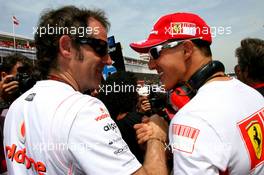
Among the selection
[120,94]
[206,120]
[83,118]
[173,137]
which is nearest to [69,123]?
[83,118]

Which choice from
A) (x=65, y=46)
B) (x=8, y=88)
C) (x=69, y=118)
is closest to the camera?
(x=69, y=118)

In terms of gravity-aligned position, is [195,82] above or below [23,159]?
above

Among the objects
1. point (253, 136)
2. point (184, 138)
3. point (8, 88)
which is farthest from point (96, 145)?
point (8, 88)

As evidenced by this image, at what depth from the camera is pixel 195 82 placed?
1770mm

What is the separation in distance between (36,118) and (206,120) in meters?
0.91

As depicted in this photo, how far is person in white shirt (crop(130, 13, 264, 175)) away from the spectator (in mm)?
1520

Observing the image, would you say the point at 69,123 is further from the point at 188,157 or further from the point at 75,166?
the point at 188,157

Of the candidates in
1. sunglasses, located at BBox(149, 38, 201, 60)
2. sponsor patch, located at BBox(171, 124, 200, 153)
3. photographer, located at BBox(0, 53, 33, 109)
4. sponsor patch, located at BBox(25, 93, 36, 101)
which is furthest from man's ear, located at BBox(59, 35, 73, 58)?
photographer, located at BBox(0, 53, 33, 109)

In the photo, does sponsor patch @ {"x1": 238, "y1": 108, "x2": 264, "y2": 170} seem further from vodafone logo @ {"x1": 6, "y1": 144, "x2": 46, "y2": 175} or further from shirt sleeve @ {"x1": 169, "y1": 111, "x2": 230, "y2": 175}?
vodafone logo @ {"x1": 6, "y1": 144, "x2": 46, "y2": 175}

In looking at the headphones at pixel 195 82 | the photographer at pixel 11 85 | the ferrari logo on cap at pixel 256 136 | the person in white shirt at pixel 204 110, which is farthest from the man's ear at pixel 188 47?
the photographer at pixel 11 85

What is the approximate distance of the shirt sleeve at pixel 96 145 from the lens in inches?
51.5

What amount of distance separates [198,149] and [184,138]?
0.09 m

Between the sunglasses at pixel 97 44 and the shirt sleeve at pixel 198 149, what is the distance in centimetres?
79

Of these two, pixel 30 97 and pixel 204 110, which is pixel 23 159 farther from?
pixel 204 110
